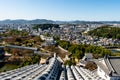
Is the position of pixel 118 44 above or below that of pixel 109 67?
below

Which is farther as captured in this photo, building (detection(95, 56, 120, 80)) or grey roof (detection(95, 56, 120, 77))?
grey roof (detection(95, 56, 120, 77))

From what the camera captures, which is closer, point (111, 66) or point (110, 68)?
point (110, 68)

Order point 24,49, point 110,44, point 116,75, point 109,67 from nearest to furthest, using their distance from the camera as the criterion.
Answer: point 116,75, point 109,67, point 24,49, point 110,44

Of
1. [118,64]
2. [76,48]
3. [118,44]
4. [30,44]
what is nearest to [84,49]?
[76,48]

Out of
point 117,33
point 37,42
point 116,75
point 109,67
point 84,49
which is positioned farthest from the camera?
point 117,33

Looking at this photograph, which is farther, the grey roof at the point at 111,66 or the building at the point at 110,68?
the grey roof at the point at 111,66

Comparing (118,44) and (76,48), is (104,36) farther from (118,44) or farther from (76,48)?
(76,48)

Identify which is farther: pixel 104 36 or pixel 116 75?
pixel 104 36
